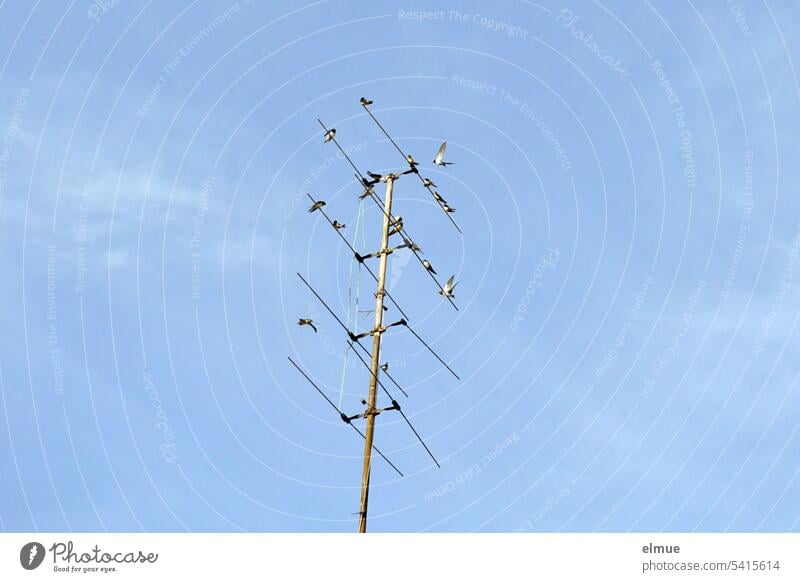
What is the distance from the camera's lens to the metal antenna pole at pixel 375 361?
23.4 metres

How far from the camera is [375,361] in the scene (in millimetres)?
25156

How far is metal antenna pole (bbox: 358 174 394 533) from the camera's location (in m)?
23.4
